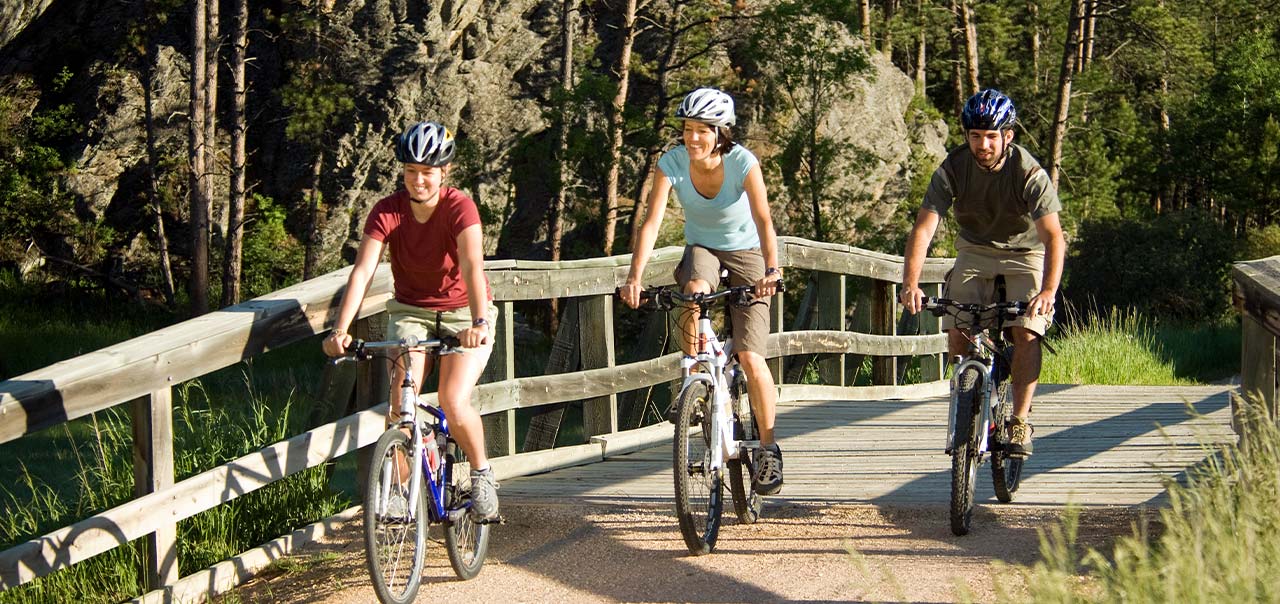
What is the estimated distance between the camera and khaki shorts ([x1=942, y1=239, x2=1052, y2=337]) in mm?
6445

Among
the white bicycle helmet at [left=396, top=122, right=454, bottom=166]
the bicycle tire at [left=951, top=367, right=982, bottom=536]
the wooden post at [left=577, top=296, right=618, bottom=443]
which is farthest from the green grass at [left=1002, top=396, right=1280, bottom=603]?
the wooden post at [left=577, top=296, right=618, bottom=443]

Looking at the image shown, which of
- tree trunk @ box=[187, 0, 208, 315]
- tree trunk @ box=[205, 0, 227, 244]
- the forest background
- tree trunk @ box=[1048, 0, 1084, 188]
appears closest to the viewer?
tree trunk @ box=[187, 0, 208, 315]

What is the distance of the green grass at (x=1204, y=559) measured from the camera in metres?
3.47

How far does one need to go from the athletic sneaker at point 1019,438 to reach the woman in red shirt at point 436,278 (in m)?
2.35

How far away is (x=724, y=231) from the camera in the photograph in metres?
6.18

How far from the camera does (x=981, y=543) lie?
593 cm

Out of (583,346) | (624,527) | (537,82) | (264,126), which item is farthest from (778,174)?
(624,527)

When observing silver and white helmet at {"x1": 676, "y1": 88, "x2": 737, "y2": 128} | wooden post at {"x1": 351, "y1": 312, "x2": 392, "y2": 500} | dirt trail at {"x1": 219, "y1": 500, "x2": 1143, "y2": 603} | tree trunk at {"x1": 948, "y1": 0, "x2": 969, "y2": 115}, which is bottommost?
dirt trail at {"x1": 219, "y1": 500, "x2": 1143, "y2": 603}

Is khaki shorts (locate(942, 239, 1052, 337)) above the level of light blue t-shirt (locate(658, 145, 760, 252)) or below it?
below

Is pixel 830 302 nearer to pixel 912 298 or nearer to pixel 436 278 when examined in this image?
pixel 912 298

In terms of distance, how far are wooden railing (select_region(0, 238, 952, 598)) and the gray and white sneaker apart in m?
0.71

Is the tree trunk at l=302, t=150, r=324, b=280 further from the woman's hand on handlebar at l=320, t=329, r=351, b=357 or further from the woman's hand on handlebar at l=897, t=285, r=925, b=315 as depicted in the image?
the woman's hand on handlebar at l=320, t=329, r=351, b=357

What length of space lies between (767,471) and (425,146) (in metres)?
2.04

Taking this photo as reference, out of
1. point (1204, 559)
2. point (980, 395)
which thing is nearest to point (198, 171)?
point (980, 395)
